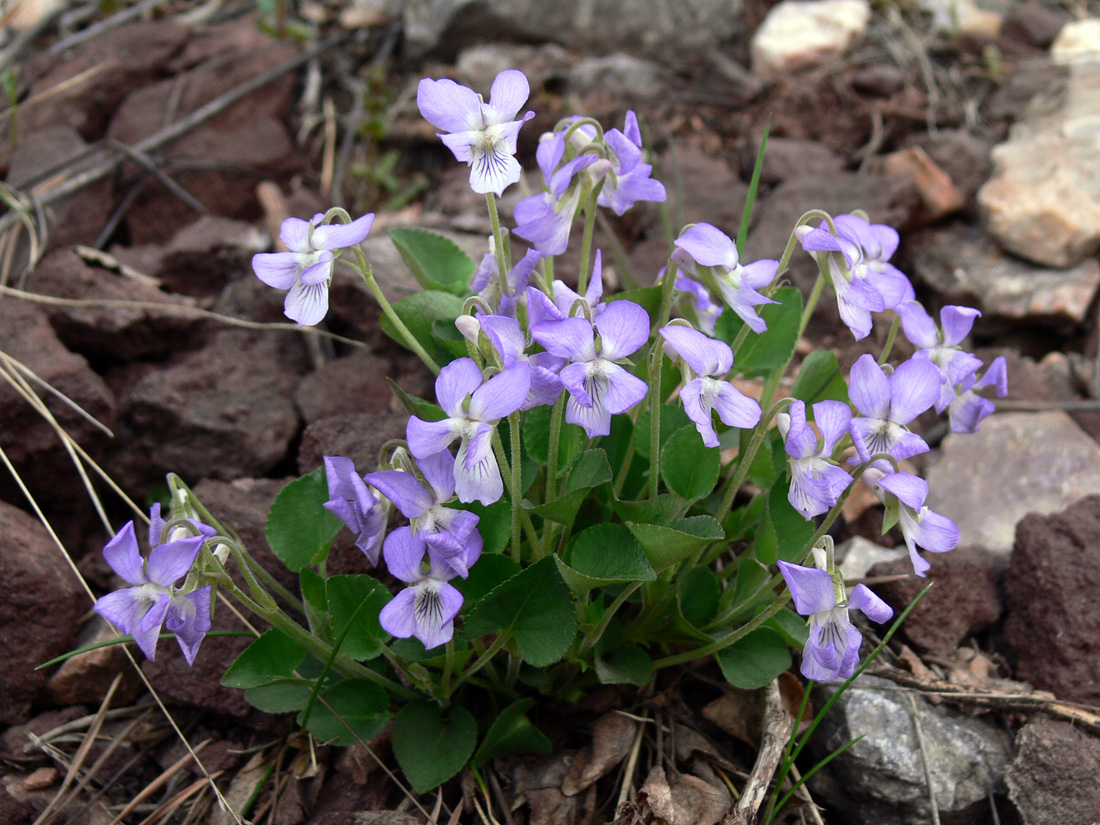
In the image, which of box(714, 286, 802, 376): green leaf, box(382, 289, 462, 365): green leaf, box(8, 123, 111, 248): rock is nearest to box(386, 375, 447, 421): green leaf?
box(382, 289, 462, 365): green leaf

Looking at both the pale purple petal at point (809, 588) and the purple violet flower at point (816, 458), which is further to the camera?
the purple violet flower at point (816, 458)

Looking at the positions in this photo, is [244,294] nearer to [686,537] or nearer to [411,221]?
[411,221]

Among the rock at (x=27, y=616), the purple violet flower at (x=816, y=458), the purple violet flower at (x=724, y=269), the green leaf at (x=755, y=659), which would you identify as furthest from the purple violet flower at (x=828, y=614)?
the rock at (x=27, y=616)

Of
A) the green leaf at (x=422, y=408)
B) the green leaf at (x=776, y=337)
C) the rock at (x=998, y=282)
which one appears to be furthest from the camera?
the rock at (x=998, y=282)

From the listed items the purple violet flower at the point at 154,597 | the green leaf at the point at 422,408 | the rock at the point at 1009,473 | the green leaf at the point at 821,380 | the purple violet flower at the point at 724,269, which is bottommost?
the rock at the point at 1009,473

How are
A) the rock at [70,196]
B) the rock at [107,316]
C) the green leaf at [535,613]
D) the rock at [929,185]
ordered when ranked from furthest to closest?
the rock at [929,185]
the rock at [70,196]
the rock at [107,316]
the green leaf at [535,613]

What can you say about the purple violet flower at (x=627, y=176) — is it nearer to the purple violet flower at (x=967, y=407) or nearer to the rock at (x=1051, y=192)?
the purple violet flower at (x=967, y=407)

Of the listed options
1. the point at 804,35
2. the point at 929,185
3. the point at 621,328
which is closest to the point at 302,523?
the point at 621,328
